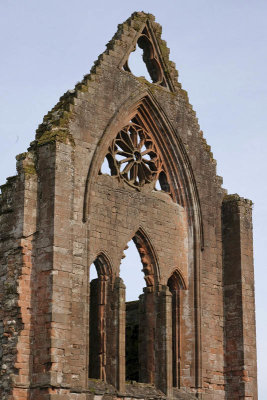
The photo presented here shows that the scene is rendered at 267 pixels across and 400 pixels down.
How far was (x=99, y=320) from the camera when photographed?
20.4 m

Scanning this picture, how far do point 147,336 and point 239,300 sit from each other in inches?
99.6

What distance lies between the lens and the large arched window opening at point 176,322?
21.7 metres

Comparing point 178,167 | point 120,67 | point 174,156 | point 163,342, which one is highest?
point 120,67

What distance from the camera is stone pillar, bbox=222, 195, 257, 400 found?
22375 millimetres

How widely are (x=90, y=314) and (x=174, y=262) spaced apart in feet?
7.62

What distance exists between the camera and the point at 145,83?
73.8ft

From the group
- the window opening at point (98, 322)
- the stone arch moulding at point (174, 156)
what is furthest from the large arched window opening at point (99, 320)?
the stone arch moulding at point (174, 156)

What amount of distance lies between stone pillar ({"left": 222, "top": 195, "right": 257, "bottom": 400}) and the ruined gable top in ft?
9.15

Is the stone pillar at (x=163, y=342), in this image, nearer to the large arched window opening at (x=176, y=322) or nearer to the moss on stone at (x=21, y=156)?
the large arched window opening at (x=176, y=322)

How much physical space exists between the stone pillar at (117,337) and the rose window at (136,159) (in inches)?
95.6

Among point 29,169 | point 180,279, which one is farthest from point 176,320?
point 29,169

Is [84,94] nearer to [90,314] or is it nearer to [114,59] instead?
[114,59]

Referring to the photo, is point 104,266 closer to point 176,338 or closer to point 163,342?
point 163,342

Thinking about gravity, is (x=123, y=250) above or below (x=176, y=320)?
above
